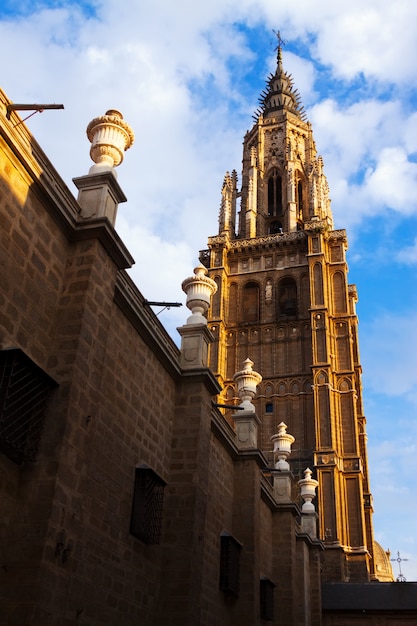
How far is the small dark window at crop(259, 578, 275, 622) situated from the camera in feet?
52.8

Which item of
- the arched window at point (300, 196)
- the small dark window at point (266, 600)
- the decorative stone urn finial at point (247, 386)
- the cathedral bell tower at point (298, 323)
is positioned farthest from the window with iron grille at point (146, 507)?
the arched window at point (300, 196)

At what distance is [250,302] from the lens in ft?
145

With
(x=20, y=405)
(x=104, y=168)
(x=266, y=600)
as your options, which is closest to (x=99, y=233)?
(x=104, y=168)

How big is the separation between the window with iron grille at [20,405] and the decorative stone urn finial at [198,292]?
18.3ft

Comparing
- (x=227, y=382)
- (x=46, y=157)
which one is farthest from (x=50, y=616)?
(x=227, y=382)

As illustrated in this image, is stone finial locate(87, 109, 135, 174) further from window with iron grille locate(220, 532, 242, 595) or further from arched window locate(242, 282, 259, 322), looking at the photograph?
arched window locate(242, 282, 259, 322)

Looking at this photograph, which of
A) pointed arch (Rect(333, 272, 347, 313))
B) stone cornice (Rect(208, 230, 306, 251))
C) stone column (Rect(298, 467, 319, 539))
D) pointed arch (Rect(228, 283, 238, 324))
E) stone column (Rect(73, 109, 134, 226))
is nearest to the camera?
stone column (Rect(73, 109, 134, 226))

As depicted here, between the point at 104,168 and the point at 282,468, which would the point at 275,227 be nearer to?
the point at 282,468

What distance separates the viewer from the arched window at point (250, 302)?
43.7 metres

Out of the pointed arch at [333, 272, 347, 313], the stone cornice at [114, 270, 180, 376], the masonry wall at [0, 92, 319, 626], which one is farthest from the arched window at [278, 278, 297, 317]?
the stone cornice at [114, 270, 180, 376]

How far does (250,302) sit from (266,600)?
28961 mm

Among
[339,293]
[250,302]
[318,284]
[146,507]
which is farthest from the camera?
[250,302]

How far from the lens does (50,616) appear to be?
7012 mm

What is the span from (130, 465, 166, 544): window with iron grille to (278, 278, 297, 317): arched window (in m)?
32.7
